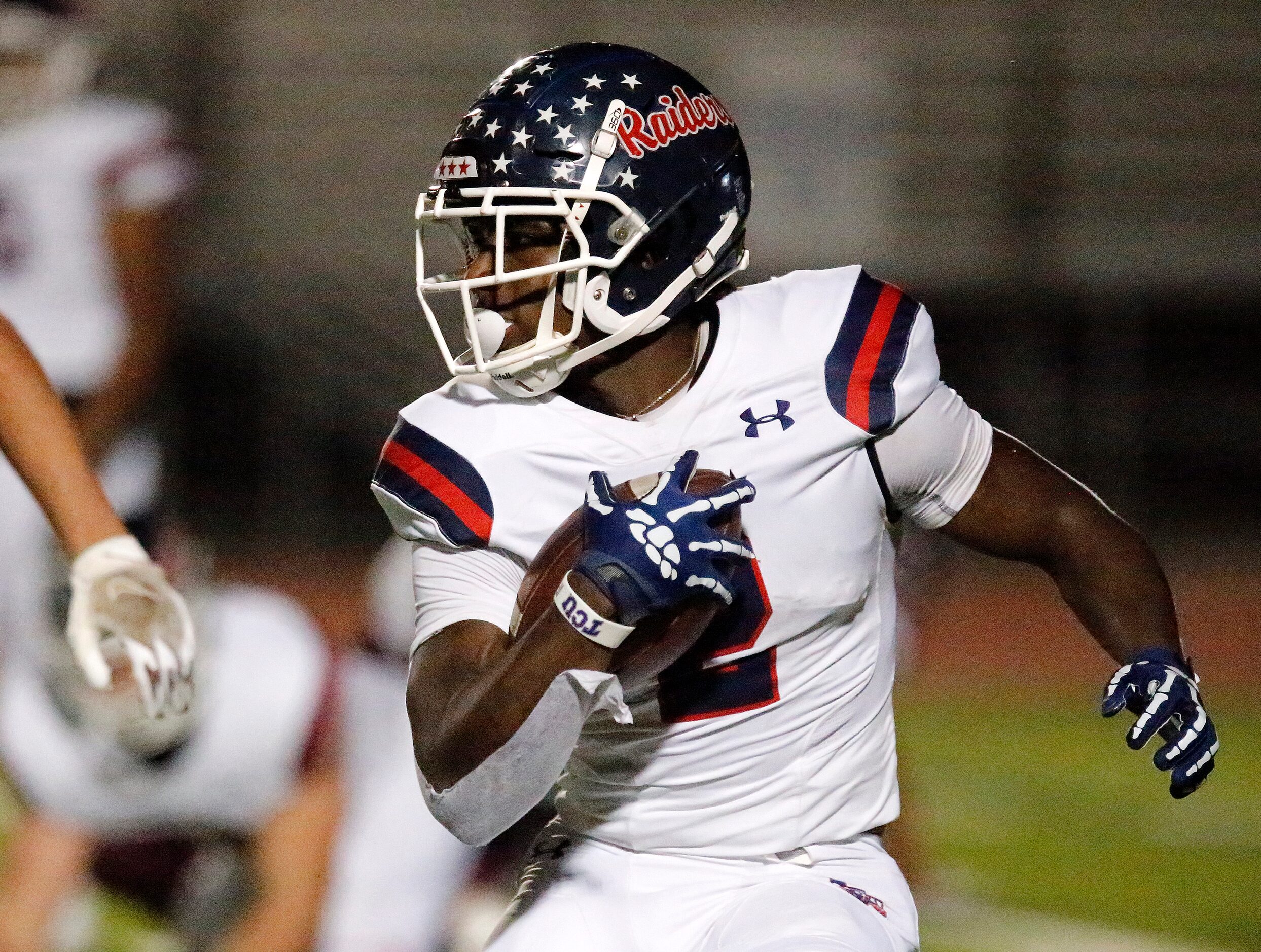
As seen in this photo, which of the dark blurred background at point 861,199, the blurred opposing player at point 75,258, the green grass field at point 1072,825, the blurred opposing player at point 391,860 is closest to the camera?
the blurred opposing player at point 391,860

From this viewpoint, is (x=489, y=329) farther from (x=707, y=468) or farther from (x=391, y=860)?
(x=391, y=860)

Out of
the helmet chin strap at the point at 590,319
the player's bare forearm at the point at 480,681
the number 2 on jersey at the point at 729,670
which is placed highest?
the helmet chin strap at the point at 590,319

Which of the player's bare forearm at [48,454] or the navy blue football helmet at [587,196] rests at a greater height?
the navy blue football helmet at [587,196]

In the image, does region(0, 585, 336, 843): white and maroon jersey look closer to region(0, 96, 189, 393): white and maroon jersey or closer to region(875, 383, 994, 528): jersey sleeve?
region(0, 96, 189, 393): white and maroon jersey

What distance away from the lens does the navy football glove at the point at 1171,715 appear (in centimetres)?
201

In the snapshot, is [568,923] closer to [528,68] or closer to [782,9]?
[528,68]

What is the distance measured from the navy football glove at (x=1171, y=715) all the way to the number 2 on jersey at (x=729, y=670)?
15.0 inches

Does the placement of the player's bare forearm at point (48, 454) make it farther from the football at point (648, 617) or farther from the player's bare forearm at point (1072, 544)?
the player's bare forearm at point (1072, 544)

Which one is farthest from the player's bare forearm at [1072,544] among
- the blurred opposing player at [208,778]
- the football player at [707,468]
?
the blurred opposing player at [208,778]

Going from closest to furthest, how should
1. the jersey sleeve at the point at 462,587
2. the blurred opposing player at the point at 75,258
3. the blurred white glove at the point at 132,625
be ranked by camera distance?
the jersey sleeve at the point at 462,587 → the blurred white glove at the point at 132,625 → the blurred opposing player at the point at 75,258

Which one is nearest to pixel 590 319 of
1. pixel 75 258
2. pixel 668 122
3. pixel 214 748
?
pixel 668 122

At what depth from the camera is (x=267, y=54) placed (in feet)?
30.6

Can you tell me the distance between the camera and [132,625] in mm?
2201

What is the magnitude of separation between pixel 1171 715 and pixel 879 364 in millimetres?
507
